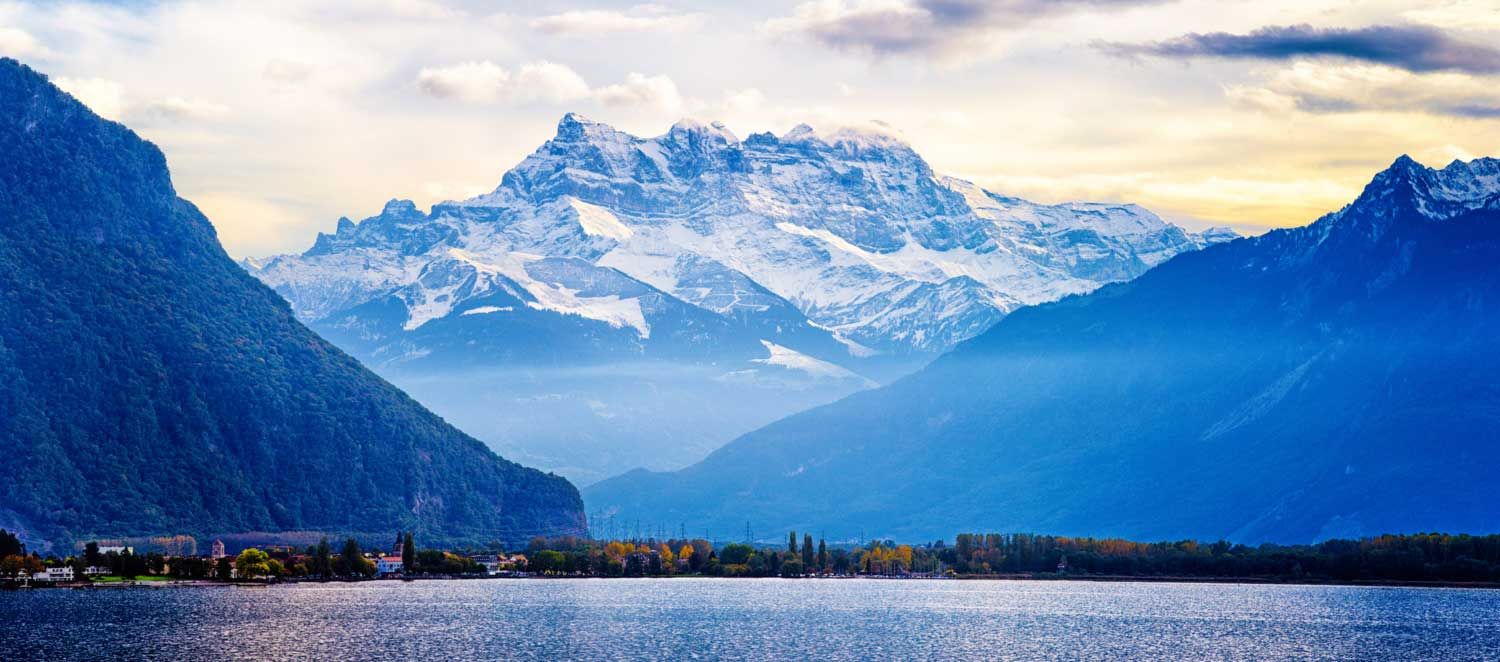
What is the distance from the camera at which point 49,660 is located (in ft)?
641

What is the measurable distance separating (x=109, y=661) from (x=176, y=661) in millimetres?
5851

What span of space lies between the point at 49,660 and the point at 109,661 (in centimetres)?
529

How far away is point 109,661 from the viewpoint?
19800cm

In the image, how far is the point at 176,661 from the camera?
19962 cm

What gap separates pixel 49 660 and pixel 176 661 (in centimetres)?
1106
